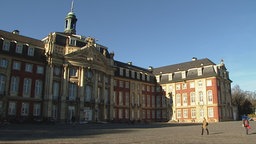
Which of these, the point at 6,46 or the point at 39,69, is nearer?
the point at 6,46

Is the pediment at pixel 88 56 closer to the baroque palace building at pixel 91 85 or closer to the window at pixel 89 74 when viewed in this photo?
the baroque palace building at pixel 91 85

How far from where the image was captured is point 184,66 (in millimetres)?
66750

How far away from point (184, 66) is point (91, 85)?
28735 millimetres

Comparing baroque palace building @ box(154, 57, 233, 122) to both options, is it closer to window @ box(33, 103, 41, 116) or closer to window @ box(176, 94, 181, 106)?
window @ box(176, 94, 181, 106)

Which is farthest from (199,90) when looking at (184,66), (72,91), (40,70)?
(40,70)

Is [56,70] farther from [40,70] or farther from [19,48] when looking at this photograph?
[19,48]

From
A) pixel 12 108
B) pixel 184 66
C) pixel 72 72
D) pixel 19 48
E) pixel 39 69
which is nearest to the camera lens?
pixel 12 108

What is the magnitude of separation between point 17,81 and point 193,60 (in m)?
44.2

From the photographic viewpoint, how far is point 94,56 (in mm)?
49688

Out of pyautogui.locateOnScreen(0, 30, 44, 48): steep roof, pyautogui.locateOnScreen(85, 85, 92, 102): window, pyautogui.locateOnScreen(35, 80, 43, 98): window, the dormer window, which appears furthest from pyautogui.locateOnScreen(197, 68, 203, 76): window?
pyautogui.locateOnScreen(35, 80, 43, 98): window

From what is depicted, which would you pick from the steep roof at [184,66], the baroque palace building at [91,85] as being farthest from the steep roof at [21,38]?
the steep roof at [184,66]

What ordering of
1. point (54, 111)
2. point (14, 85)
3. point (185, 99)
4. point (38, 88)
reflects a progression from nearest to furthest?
point (14, 85) → point (38, 88) → point (54, 111) → point (185, 99)

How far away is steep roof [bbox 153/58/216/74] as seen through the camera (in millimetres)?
62787

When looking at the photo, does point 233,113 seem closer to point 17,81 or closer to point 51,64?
point 51,64
